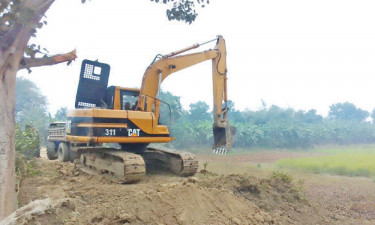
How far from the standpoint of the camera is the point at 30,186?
22.5ft

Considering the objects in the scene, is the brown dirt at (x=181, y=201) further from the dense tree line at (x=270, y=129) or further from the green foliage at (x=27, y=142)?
the dense tree line at (x=270, y=129)

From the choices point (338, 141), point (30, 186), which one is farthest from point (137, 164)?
point (338, 141)

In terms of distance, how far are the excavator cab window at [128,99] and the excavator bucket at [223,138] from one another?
2.19 m

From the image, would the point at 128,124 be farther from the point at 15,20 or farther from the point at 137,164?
the point at 15,20

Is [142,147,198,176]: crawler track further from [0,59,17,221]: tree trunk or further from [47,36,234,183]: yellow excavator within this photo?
[0,59,17,221]: tree trunk

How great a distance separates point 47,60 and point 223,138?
15.7ft

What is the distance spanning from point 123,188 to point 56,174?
329 centimetres

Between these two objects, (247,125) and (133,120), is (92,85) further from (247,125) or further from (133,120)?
(247,125)

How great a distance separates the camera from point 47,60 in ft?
14.4

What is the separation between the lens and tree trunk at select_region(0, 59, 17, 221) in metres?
4.00

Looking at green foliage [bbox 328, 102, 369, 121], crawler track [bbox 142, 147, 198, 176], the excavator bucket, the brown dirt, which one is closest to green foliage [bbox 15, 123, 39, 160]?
the brown dirt

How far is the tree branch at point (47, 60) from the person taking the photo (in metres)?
4.33

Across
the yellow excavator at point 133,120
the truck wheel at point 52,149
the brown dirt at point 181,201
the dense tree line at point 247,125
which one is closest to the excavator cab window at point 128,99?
the yellow excavator at point 133,120

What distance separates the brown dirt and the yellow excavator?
1.33 feet
